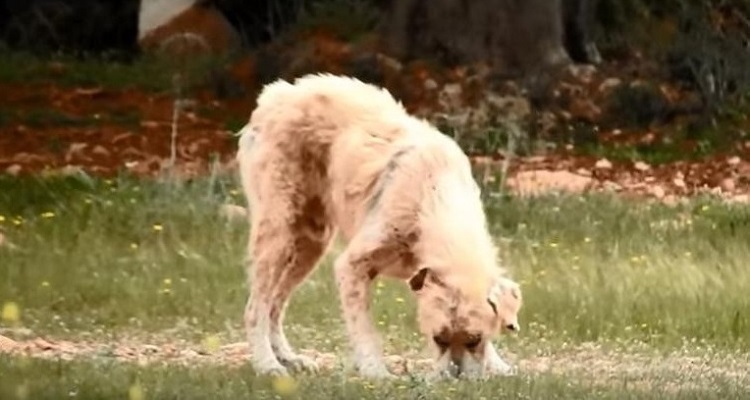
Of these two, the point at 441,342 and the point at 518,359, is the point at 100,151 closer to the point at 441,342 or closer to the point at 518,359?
the point at 518,359

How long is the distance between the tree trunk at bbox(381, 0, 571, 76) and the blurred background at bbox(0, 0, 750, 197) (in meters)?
0.02

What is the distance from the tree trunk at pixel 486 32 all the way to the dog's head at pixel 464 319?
1213 cm

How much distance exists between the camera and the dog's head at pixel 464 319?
26.3 ft

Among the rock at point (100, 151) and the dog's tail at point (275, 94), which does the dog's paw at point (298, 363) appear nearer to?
the dog's tail at point (275, 94)

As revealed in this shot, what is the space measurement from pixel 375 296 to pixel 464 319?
299 cm

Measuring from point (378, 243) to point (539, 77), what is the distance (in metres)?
11.8

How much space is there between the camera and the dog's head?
26.3ft

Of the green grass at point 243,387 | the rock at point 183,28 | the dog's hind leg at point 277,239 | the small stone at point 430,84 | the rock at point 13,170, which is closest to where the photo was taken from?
the green grass at point 243,387

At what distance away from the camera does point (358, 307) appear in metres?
8.62

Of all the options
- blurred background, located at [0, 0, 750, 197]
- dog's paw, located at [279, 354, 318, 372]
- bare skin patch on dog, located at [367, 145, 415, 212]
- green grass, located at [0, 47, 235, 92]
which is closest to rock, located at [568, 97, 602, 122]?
blurred background, located at [0, 0, 750, 197]

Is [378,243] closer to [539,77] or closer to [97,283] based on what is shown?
[97,283]

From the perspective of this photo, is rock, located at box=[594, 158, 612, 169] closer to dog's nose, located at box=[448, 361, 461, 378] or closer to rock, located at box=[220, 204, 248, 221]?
rock, located at box=[220, 204, 248, 221]

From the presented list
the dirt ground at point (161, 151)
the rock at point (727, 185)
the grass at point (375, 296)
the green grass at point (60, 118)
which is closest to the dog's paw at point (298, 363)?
the grass at point (375, 296)

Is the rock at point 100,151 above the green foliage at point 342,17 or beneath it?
beneath
